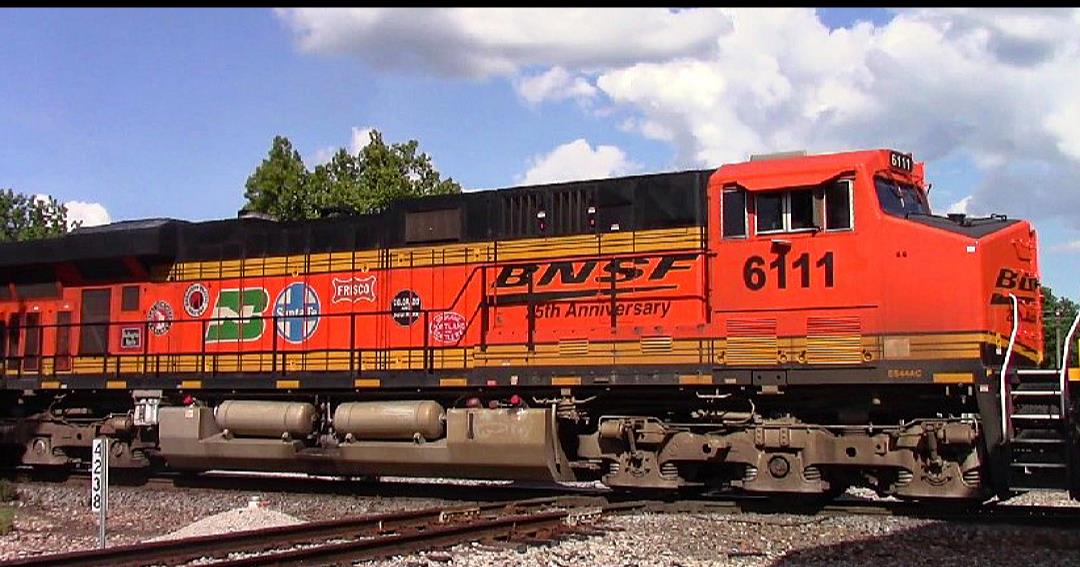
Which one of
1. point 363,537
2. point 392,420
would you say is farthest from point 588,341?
point 363,537

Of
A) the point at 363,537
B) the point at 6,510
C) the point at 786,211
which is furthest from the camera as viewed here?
the point at 6,510

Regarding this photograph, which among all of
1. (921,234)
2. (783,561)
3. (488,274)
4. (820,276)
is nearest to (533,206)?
(488,274)

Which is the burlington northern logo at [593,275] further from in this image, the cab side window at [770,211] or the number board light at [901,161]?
the number board light at [901,161]

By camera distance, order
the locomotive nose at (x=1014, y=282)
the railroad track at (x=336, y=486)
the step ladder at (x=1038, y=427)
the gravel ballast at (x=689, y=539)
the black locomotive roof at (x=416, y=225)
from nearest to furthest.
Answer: the gravel ballast at (x=689, y=539) → the step ladder at (x=1038, y=427) → the locomotive nose at (x=1014, y=282) → the black locomotive roof at (x=416, y=225) → the railroad track at (x=336, y=486)

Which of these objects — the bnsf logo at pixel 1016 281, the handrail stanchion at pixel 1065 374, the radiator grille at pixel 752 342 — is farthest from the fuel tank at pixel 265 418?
the handrail stanchion at pixel 1065 374

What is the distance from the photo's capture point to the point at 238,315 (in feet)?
46.2

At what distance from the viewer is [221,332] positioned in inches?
556

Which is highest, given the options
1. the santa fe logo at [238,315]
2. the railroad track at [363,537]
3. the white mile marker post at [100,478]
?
the santa fe logo at [238,315]

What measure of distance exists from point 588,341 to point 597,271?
32.1 inches

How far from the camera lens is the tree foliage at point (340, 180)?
98.9 ft

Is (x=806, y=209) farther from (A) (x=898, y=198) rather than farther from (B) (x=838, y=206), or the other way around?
(A) (x=898, y=198)

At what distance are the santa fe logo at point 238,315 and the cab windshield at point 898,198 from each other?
26.4 feet

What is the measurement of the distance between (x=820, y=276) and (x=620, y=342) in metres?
2.22

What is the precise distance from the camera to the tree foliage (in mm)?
30141
